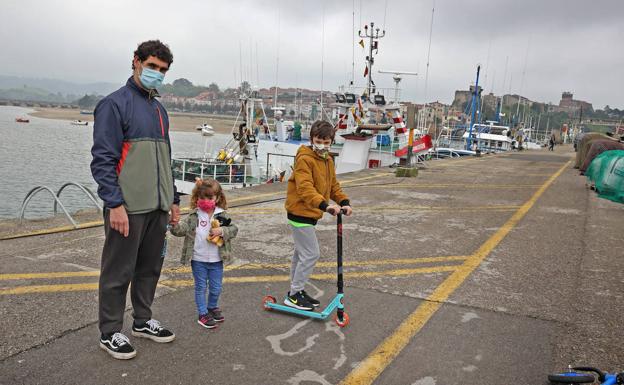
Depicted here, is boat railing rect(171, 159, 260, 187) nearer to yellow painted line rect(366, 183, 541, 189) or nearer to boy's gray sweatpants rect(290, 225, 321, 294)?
yellow painted line rect(366, 183, 541, 189)

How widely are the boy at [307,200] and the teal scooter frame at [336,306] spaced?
Answer: 0.05 metres

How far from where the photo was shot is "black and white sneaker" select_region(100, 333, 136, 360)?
10.2ft

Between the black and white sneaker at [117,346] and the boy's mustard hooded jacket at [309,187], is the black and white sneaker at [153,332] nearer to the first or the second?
the black and white sneaker at [117,346]

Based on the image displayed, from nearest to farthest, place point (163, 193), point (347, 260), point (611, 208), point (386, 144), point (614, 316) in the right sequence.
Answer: point (163, 193)
point (614, 316)
point (347, 260)
point (611, 208)
point (386, 144)

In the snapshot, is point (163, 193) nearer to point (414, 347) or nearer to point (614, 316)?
point (414, 347)

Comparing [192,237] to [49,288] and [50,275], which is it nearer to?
[49,288]

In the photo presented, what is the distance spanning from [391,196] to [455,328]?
6.89 m

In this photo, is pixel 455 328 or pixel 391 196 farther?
pixel 391 196

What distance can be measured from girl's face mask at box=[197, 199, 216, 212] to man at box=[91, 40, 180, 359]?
1.08 ft

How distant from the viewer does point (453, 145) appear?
45.6 metres

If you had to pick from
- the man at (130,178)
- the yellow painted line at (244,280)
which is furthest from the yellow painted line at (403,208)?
the man at (130,178)

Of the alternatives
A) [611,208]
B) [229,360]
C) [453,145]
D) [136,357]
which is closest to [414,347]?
[229,360]

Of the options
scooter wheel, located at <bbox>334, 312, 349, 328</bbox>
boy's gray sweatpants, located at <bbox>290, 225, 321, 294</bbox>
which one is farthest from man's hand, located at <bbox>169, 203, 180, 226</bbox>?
scooter wheel, located at <bbox>334, 312, 349, 328</bbox>

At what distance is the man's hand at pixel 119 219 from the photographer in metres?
2.98
